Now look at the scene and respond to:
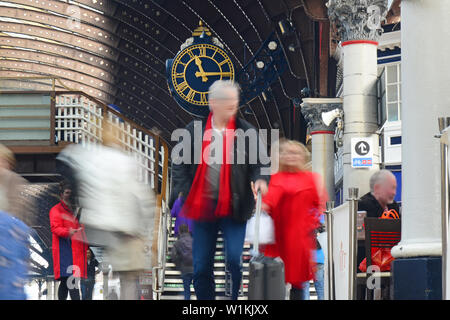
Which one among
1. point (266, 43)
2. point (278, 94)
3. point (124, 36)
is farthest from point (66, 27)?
point (266, 43)

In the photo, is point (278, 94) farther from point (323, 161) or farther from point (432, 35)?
point (432, 35)

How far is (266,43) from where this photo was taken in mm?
27969

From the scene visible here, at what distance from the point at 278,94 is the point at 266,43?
7.09 metres

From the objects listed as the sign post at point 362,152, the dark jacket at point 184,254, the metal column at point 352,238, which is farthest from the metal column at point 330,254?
the sign post at point 362,152

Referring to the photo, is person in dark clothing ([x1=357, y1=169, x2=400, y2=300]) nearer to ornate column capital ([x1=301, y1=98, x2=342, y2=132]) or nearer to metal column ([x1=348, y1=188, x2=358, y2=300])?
metal column ([x1=348, y1=188, x2=358, y2=300])

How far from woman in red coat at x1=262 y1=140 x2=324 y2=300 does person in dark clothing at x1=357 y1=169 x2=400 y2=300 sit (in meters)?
2.28

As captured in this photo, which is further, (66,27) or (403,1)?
(66,27)

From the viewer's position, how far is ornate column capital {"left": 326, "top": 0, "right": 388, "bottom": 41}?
18.0m

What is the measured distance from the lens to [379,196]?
372 inches

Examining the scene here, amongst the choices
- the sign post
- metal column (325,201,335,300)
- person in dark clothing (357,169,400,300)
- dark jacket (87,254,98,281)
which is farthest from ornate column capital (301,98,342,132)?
metal column (325,201,335,300)

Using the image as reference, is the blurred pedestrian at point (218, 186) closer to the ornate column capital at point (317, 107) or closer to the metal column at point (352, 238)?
the metal column at point (352, 238)

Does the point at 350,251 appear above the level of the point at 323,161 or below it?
below

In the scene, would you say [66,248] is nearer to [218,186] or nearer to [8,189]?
[8,189]
